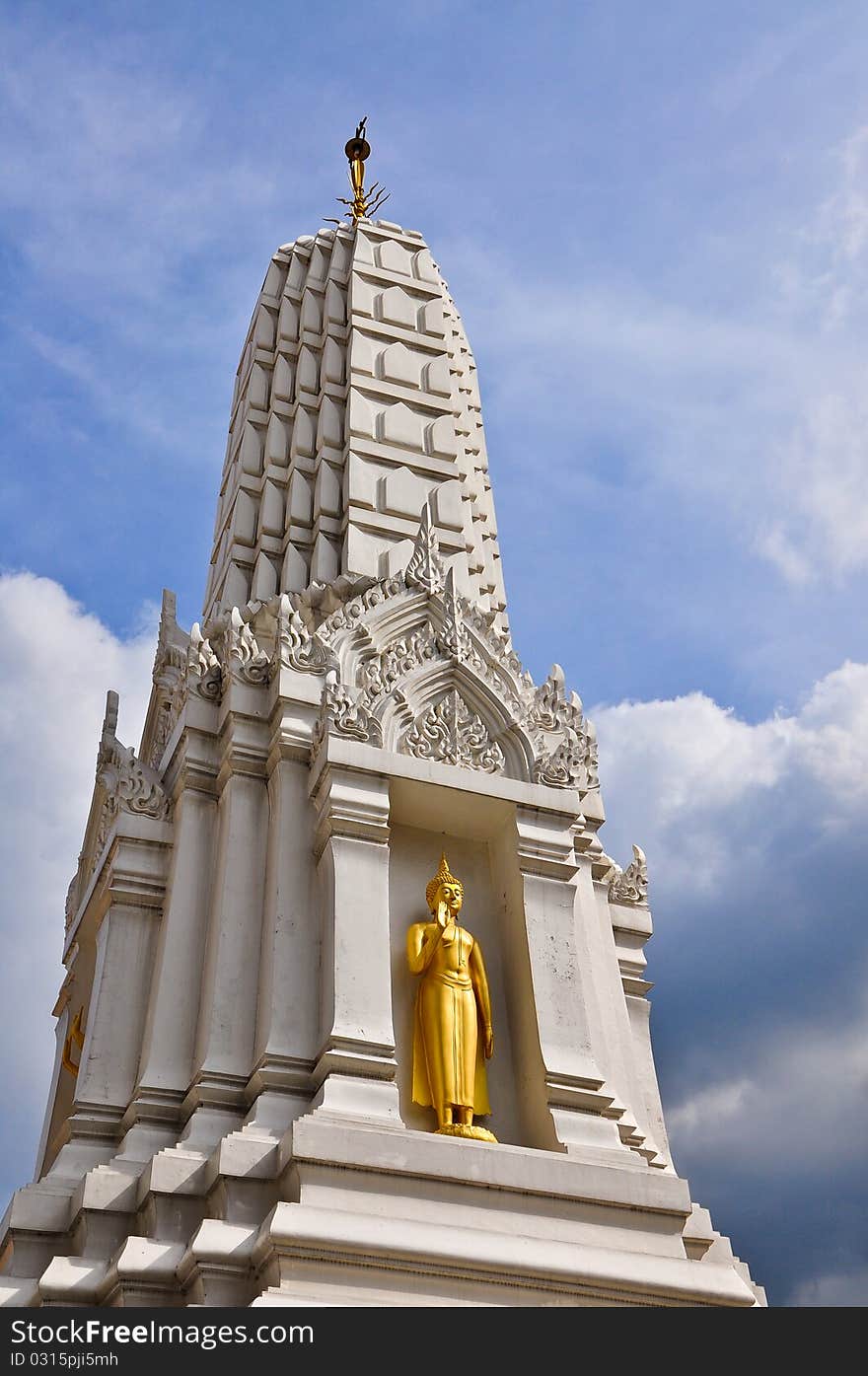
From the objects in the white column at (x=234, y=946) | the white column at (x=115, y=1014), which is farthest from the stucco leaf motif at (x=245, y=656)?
the white column at (x=115, y=1014)

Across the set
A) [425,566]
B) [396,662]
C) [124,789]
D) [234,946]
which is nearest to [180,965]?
[234,946]

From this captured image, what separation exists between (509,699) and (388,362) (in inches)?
260

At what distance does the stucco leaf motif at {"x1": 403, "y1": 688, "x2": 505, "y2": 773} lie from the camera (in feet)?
38.6

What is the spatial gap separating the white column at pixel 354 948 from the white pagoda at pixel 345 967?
0.08ft

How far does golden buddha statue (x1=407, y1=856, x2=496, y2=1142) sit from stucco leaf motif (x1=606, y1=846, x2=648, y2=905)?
4.00 meters

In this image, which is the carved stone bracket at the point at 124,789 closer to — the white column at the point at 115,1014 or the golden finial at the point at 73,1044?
the white column at the point at 115,1014

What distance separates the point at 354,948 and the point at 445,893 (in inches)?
46.7

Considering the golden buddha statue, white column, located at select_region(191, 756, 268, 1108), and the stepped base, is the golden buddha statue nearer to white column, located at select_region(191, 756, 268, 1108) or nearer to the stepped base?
the stepped base

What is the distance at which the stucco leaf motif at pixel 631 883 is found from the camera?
1462 cm

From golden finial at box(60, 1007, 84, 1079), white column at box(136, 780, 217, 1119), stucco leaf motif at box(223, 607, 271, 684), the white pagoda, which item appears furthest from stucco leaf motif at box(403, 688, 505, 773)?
golden finial at box(60, 1007, 84, 1079)

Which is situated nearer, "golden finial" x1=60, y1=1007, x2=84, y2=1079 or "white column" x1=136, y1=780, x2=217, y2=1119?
"white column" x1=136, y1=780, x2=217, y2=1119
